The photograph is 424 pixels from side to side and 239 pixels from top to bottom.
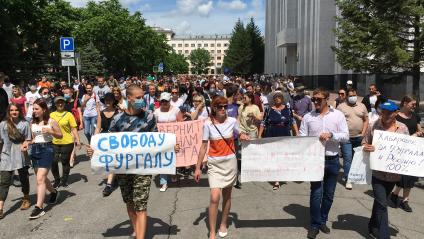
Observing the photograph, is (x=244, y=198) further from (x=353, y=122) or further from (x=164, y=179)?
(x=353, y=122)

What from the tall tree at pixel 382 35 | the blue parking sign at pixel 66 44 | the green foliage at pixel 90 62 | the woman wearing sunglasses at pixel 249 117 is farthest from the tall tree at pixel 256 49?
the woman wearing sunglasses at pixel 249 117

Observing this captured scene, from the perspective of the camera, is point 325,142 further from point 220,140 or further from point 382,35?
point 382,35

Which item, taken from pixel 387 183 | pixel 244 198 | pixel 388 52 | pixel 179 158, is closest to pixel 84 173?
pixel 179 158

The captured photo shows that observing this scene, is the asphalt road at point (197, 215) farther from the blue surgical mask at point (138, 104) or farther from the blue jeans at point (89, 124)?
the blue jeans at point (89, 124)

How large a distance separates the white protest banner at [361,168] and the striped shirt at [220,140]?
1.51 metres

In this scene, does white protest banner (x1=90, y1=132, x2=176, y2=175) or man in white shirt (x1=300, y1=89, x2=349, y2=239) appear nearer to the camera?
white protest banner (x1=90, y1=132, x2=176, y2=175)

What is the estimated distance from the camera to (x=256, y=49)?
89.7 metres

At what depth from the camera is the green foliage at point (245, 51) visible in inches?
3334

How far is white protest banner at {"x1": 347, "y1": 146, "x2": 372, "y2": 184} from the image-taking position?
5.33 m

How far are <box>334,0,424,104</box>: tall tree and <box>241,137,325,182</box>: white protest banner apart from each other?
12.4 metres

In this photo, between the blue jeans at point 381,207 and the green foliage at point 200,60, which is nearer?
the blue jeans at point 381,207

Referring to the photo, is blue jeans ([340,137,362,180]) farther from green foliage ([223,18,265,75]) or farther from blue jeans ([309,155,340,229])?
green foliage ([223,18,265,75])

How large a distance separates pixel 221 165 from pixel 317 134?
51.7 inches

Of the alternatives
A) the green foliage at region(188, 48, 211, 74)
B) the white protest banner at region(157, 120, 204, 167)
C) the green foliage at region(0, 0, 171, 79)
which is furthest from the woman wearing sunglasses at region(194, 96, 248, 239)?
the green foliage at region(188, 48, 211, 74)
